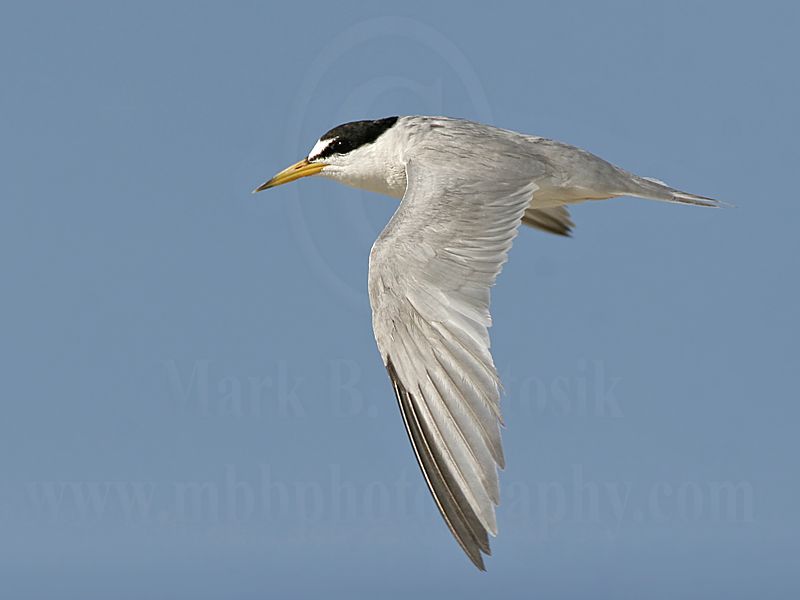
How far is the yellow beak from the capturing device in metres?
8.53

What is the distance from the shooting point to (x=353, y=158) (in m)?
8.24

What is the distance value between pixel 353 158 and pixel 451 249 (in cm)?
191

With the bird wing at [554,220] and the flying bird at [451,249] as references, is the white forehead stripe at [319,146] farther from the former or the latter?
the bird wing at [554,220]

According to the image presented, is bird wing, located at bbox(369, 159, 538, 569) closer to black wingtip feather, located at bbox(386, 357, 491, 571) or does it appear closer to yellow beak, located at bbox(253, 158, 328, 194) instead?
black wingtip feather, located at bbox(386, 357, 491, 571)

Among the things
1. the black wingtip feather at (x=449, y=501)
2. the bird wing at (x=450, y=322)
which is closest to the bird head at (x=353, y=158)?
the bird wing at (x=450, y=322)

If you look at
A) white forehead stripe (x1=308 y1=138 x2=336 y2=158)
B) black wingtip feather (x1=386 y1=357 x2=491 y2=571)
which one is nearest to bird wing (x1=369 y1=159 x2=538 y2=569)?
black wingtip feather (x1=386 y1=357 x2=491 y2=571)

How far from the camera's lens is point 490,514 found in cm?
556

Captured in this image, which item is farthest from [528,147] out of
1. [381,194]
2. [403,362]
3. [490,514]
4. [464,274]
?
[490,514]

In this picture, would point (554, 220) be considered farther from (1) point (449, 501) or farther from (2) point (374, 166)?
(1) point (449, 501)

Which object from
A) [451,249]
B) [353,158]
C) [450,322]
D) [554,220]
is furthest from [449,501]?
[554,220]

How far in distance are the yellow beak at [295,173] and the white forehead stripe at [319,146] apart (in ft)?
0.20

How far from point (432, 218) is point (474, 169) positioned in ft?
2.20

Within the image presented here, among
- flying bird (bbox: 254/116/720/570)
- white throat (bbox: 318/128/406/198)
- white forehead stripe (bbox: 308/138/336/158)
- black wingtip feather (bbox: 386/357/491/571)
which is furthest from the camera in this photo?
white forehead stripe (bbox: 308/138/336/158)

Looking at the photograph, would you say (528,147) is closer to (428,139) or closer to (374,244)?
(428,139)
